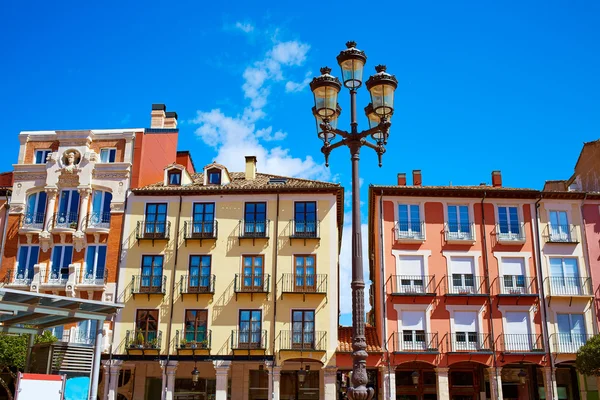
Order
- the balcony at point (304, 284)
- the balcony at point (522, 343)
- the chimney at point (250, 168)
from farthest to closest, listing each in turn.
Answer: the chimney at point (250, 168) < the balcony at point (304, 284) < the balcony at point (522, 343)

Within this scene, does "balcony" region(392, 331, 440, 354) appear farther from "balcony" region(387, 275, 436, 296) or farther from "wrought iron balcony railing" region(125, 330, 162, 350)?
"wrought iron balcony railing" region(125, 330, 162, 350)

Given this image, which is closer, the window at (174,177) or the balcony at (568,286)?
the balcony at (568,286)

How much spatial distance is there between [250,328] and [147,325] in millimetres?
5633

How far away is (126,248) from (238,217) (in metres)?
6.57

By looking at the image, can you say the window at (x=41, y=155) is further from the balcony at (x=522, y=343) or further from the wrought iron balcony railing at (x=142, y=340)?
the balcony at (x=522, y=343)

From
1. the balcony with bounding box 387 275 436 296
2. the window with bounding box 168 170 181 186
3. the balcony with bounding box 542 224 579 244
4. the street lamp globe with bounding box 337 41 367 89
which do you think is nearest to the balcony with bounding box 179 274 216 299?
the window with bounding box 168 170 181 186

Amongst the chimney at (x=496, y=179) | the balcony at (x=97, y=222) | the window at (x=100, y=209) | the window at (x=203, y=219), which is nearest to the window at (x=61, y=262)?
the balcony at (x=97, y=222)

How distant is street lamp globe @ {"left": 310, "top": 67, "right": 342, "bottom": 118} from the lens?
13.5 meters

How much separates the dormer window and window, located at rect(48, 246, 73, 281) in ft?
29.0

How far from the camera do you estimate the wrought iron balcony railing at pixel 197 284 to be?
34688mm

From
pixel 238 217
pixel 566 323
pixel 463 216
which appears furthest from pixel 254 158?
pixel 566 323

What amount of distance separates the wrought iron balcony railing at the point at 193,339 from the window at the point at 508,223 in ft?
57.0

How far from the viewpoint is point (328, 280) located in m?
34.5

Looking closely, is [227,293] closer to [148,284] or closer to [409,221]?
[148,284]
